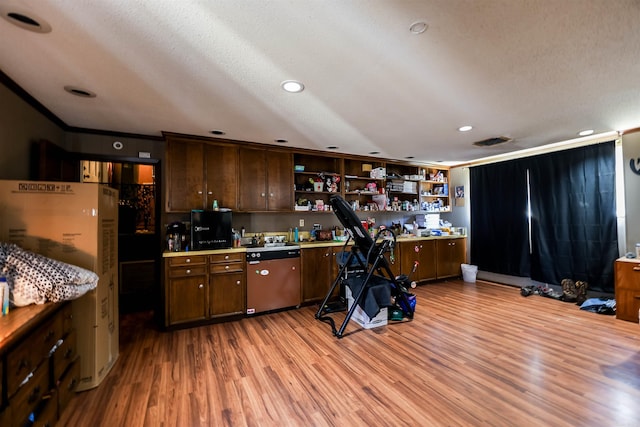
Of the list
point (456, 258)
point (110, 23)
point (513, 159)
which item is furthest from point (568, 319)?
point (110, 23)

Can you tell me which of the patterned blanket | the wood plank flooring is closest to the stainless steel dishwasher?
the wood plank flooring

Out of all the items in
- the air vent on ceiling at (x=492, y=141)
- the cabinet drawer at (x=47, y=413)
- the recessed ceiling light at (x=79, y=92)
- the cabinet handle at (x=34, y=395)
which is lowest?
the cabinet drawer at (x=47, y=413)

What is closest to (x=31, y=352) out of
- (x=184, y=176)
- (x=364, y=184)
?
(x=184, y=176)

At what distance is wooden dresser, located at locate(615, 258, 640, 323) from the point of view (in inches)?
129

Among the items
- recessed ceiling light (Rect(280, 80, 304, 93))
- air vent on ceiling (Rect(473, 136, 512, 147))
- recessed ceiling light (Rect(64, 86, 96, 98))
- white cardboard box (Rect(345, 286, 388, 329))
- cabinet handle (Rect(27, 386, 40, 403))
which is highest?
recessed ceiling light (Rect(64, 86, 96, 98))

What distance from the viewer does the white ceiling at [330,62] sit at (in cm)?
148

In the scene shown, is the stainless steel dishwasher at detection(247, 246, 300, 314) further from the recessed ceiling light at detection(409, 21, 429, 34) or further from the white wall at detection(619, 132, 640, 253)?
the white wall at detection(619, 132, 640, 253)

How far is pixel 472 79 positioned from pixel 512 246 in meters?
4.00

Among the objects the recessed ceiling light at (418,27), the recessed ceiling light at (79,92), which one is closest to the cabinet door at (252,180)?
the recessed ceiling light at (79,92)

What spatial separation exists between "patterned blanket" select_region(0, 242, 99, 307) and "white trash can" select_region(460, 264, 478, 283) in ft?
19.1

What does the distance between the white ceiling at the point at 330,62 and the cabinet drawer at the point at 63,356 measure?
1.95 meters

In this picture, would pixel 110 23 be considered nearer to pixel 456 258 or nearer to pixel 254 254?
pixel 254 254

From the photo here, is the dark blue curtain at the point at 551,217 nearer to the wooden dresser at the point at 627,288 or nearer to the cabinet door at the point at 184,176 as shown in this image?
the wooden dresser at the point at 627,288

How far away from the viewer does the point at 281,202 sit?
4270mm
